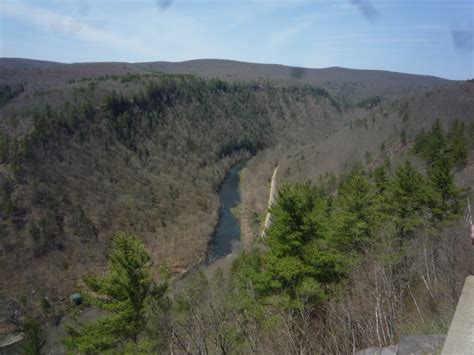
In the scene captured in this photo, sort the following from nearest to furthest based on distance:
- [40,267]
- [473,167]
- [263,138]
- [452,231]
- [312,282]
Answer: [312,282] → [452,231] → [473,167] → [40,267] → [263,138]

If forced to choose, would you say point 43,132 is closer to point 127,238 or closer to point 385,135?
point 127,238

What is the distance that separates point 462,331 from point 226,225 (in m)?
58.4

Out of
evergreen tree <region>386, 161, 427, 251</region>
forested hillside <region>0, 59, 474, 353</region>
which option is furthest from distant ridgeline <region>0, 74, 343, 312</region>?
evergreen tree <region>386, 161, 427, 251</region>

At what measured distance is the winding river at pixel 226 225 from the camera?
5350cm

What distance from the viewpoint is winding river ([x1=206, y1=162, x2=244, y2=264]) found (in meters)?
53.5

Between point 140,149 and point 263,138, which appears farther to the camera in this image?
point 263,138

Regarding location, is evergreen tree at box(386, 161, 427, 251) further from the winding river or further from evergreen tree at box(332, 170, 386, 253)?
the winding river

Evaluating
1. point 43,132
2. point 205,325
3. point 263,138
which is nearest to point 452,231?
point 205,325

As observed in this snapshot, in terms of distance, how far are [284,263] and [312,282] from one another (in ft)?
3.57

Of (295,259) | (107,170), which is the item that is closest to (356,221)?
(295,259)

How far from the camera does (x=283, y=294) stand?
1340cm

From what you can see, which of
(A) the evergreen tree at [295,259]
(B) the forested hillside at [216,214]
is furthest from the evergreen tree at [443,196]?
(A) the evergreen tree at [295,259]

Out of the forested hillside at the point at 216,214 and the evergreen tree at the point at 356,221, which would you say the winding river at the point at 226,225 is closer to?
the forested hillside at the point at 216,214

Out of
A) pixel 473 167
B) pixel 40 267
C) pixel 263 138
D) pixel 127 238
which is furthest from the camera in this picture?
pixel 263 138
